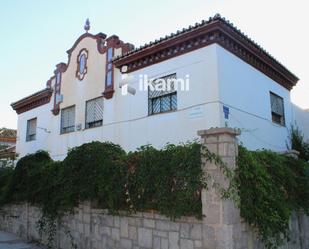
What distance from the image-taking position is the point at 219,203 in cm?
512

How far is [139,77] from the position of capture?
38.6 feet

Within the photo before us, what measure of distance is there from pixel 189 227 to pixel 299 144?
942cm

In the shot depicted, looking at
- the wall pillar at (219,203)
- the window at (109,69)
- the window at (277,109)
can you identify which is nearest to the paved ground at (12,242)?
the wall pillar at (219,203)

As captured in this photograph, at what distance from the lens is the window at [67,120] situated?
48.0 ft

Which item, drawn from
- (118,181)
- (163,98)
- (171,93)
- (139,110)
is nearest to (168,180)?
(118,181)

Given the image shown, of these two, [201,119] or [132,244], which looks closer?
[132,244]

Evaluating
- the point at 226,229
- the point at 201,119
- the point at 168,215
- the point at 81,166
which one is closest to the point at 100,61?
the point at 201,119

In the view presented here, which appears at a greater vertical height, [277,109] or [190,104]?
[277,109]

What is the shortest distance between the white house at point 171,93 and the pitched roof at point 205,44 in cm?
3

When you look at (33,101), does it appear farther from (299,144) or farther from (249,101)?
(299,144)

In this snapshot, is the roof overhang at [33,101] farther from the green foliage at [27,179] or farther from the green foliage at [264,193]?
the green foliage at [264,193]

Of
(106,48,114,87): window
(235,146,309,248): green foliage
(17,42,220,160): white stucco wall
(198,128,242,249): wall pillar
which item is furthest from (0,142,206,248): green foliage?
(106,48,114,87): window

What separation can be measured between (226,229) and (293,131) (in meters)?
9.90

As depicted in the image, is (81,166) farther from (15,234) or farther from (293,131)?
(293,131)
